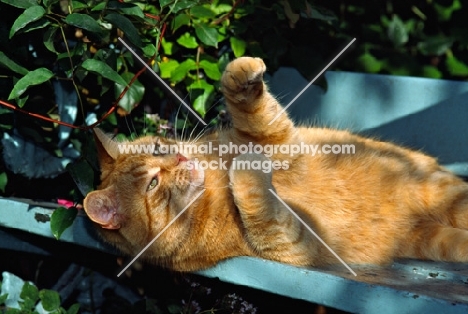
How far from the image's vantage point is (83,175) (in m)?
2.76

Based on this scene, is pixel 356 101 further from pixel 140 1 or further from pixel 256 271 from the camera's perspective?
pixel 256 271

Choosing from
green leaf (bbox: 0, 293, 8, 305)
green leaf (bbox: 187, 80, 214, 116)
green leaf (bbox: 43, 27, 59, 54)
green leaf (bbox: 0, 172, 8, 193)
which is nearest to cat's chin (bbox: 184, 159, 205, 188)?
green leaf (bbox: 187, 80, 214, 116)

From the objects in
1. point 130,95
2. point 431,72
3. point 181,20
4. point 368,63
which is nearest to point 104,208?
point 130,95

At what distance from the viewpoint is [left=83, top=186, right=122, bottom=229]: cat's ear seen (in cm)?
246

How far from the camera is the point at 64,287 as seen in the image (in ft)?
11.1

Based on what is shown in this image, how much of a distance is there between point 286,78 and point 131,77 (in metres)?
1.00

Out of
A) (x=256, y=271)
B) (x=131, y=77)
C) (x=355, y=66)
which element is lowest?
(x=355, y=66)

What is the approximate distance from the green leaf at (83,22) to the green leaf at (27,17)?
0.32ft

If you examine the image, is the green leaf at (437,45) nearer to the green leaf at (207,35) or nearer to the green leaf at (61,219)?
the green leaf at (207,35)

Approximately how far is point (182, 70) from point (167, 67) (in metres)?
0.09

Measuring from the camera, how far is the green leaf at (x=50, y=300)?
9.89ft

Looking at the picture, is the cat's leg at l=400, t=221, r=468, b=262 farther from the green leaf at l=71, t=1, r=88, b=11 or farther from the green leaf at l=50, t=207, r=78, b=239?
the green leaf at l=71, t=1, r=88, b=11

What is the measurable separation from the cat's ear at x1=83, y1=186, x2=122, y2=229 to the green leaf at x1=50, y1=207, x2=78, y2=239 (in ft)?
0.58

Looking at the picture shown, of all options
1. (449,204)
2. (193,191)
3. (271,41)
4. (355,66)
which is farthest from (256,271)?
(355,66)
